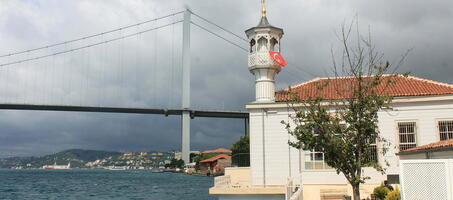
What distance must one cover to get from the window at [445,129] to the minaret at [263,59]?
796cm

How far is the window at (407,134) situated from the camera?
19.6 meters

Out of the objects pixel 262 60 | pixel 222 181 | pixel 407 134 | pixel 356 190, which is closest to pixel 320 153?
pixel 407 134

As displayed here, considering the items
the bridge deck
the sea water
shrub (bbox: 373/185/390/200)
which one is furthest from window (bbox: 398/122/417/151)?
the bridge deck

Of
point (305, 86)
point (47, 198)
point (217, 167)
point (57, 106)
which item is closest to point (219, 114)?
point (217, 167)

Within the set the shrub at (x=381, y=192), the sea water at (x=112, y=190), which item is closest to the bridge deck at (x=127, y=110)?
the sea water at (x=112, y=190)

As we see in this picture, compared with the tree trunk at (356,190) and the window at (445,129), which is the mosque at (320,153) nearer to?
the window at (445,129)

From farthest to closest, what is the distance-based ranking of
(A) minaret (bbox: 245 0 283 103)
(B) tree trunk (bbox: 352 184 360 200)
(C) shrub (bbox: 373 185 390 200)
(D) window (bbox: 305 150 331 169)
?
(A) minaret (bbox: 245 0 283 103) < (D) window (bbox: 305 150 331 169) < (C) shrub (bbox: 373 185 390 200) < (B) tree trunk (bbox: 352 184 360 200)

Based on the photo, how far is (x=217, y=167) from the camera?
114 metres

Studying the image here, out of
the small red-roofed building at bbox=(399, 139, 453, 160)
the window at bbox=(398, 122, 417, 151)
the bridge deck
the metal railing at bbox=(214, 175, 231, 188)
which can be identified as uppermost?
the bridge deck

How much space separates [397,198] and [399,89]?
8.94 meters

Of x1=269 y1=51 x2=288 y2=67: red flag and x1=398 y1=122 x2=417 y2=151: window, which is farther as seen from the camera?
x1=269 y1=51 x2=288 y2=67: red flag

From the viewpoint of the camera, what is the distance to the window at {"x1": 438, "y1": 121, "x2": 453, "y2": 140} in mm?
19359

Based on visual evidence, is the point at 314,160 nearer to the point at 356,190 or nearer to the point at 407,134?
the point at 407,134

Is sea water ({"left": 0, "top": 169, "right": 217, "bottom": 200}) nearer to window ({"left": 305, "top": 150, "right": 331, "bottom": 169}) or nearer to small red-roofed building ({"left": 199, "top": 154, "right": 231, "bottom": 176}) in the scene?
window ({"left": 305, "top": 150, "right": 331, "bottom": 169})
